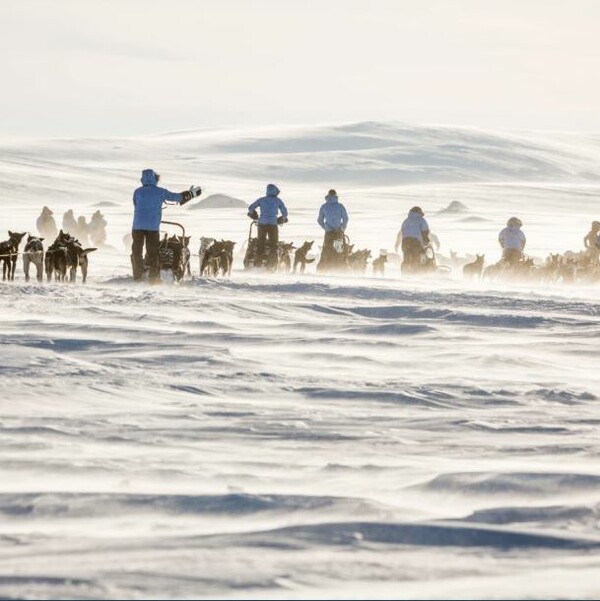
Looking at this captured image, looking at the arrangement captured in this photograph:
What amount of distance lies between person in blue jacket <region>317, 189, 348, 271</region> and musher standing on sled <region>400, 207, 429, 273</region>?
90 cm

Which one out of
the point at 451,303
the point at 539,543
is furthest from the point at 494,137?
the point at 539,543

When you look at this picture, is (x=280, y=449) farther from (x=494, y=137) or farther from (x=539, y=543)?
(x=494, y=137)

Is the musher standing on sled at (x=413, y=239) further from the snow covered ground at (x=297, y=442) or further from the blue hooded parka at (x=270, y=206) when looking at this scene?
the snow covered ground at (x=297, y=442)

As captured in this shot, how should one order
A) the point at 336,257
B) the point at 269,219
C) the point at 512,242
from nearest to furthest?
the point at 269,219
the point at 512,242
the point at 336,257

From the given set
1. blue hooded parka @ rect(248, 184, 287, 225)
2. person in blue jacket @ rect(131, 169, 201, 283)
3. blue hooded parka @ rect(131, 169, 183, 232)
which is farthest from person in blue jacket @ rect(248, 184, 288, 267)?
blue hooded parka @ rect(131, 169, 183, 232)

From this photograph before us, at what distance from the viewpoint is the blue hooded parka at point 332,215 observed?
21.6 meters

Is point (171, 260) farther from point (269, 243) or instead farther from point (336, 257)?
point (336, 257)

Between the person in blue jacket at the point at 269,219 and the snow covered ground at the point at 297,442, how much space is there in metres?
3.48

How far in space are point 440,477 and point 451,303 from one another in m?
9.38

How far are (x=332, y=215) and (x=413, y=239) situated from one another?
124 centimetres

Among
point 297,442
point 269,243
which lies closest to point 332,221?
point 269,243

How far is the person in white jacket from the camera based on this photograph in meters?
22.3

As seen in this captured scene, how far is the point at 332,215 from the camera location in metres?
21.8

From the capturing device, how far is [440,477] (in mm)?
5324
